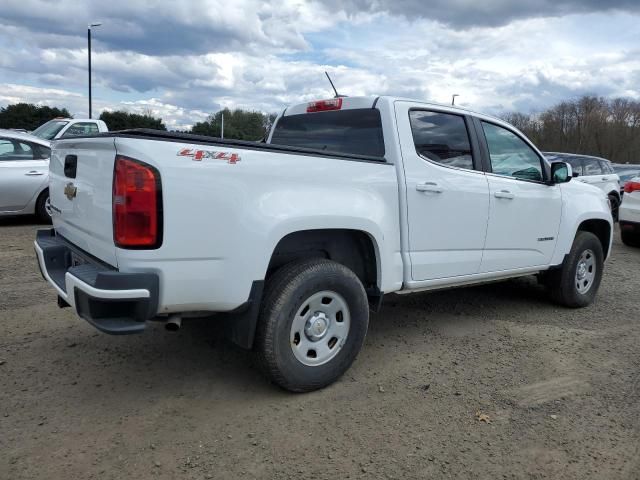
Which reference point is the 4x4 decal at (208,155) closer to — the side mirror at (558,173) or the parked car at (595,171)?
the side mirror at (558,173)

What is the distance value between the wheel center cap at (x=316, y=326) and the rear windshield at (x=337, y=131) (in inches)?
50.6

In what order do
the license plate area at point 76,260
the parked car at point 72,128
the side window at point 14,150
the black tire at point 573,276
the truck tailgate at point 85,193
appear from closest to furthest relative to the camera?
the truck tailgate at point 85,193 → the license plate area at point 76,260 → the black tire at point 573,276 → the side window at point 14,150 → the parked car at point 72,128

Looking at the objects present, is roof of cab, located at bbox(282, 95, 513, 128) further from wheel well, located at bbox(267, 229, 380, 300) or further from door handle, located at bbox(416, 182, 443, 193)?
wheel well, located at bbox(267, 229, 380, 300)

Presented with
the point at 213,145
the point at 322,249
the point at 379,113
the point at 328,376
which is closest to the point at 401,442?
the point at 328,376

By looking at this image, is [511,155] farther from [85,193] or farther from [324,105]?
[85,193]

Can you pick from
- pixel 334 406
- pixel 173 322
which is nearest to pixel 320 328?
pixel 334 406

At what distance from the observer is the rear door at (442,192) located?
396cm

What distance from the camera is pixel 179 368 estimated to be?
3857 mm

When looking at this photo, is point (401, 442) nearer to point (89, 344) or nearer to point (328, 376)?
point (328, 376)

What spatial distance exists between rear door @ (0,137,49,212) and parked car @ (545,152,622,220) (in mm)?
10989

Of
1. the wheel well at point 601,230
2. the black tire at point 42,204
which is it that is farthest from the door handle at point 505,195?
the black tire at point 42,204

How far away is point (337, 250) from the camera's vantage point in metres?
3.76

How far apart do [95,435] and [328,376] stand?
1398 mm

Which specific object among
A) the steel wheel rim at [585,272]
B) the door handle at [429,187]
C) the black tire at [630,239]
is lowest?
the black tire at [630,239]
